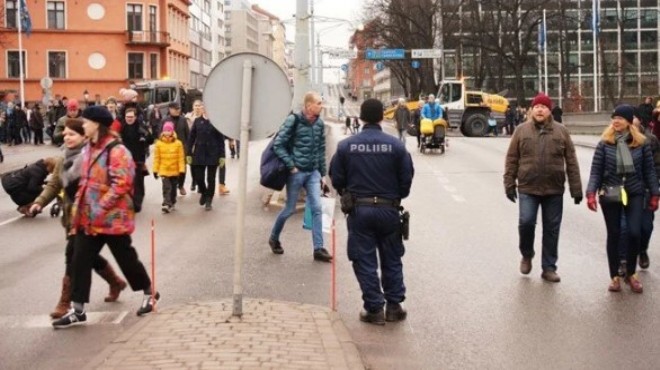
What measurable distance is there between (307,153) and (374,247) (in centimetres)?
328

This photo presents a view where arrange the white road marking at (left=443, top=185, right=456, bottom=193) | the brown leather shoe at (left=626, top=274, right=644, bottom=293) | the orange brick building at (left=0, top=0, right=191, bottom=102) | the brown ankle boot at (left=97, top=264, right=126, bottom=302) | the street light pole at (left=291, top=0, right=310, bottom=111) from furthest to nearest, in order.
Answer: the orange brick building at (left=0, top=0, right=191, bottom=102), the white road marking at (left=443, top=185, right=456, bottom=193), the street light pole at (left=291, top=0, right=310, bottom=111), the brown leather shoe at (left=626, top=274, right=644, bottom=293), the brown ankle boot at (left=97, top=264, right=126, bottom=302)

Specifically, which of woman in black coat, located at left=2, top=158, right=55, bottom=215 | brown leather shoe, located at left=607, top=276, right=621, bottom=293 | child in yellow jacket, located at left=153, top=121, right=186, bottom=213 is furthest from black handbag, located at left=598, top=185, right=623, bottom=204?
woman in black coat, located at left=2, top=158, right=55, bottom=215

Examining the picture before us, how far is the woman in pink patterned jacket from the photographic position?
24.5 ft

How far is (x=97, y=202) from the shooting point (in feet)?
24.5

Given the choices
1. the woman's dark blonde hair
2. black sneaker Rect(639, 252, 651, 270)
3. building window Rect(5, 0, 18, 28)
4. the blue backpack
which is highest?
building window Rect(5, 0, 18, 28)

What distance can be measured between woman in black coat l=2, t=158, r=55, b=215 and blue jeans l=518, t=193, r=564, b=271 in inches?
332

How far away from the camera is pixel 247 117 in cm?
741

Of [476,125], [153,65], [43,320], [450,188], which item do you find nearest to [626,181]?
[43,320]

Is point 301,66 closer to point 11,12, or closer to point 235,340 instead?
point 235,340

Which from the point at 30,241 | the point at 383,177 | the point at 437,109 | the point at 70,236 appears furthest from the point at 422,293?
the point at 437,109

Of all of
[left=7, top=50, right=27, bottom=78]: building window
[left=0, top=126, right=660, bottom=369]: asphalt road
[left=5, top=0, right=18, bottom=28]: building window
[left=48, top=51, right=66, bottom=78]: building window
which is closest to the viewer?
[left=0, top=126, right=660, bottom=369]: asphalt road

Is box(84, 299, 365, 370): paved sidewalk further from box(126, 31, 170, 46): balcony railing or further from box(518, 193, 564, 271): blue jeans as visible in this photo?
box(126, 31, 170, 46): balcony railing

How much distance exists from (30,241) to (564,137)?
7.37m

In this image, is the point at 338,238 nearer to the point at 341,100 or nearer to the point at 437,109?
the point at 437,109
